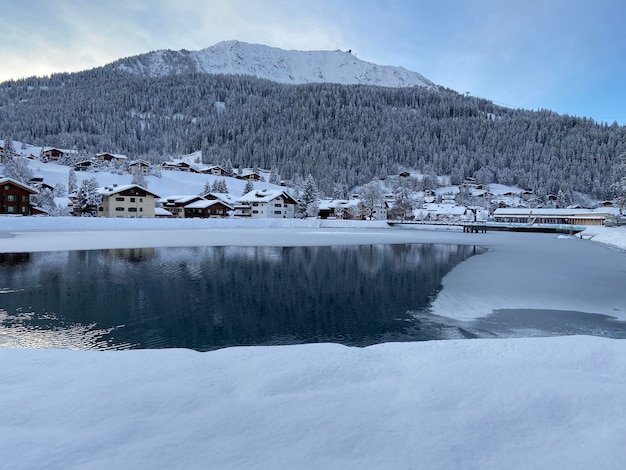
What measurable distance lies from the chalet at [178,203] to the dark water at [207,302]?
222 ft

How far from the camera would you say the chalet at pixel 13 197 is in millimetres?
58000

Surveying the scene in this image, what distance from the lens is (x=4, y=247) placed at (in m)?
28.6

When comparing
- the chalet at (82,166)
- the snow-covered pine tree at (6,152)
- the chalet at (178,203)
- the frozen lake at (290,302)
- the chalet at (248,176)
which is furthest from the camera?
the chalet at (248,176)

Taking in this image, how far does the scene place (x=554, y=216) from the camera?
10469 centimetres

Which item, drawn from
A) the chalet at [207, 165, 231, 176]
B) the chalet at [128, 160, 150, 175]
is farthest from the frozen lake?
the chalet at [207, 165, 231, 176]

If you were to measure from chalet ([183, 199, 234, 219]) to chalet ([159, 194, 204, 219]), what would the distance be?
0.93 metres

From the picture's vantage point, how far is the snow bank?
10.2 ft

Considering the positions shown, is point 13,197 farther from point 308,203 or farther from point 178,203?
point 308,203

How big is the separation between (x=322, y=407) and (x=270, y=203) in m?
89.6

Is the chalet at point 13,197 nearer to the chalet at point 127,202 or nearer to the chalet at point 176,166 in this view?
the chalet at point 127,202

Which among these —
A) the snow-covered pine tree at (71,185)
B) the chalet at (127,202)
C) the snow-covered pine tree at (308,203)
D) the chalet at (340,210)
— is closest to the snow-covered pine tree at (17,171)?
the snow-covered pine tree at (71,185)

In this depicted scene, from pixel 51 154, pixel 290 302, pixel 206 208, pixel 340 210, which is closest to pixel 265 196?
pixel 206 208

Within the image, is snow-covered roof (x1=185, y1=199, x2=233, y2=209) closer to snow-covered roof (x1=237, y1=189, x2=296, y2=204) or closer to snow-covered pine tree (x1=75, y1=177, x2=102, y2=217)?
snow-covered roof (x1=237, y1=189, x2=296, y2=204)

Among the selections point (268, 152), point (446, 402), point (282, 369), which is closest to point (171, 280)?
point (282, 369)
